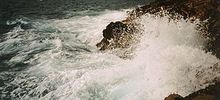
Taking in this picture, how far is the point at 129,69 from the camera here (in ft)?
36.9

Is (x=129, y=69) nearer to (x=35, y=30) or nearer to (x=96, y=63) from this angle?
(x=96, y=63)

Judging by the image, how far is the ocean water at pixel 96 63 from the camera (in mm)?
9805

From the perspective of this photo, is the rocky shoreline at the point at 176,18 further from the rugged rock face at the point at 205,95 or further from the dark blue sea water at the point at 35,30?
the rugged rock face at the point at 205,95

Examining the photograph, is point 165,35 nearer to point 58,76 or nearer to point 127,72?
point 127,72

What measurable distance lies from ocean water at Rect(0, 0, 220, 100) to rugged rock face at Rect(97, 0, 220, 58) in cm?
32

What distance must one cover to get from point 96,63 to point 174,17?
3327 mm

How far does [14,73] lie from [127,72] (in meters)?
3.88

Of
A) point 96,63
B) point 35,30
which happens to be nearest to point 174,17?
point 96,63

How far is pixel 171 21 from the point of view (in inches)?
502

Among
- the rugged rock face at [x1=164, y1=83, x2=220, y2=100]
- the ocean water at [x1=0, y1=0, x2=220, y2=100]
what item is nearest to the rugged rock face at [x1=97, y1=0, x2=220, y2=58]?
the ocean water at [x1=0, y1=0, x2=220, y2=100]

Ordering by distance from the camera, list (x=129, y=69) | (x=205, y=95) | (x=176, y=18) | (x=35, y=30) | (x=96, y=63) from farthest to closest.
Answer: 1. (x=35, y=30)
2. (x=176, y=18)
3. (x=96, y=63)
4. (x=129, y=69)
5. (x=205, y=95)

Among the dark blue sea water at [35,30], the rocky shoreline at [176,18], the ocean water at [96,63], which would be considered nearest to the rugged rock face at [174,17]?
the rocky shoreline at [176,18]

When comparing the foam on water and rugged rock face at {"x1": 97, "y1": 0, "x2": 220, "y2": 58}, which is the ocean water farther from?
rugged rock face at {"x1": 97, "y1": 0, "x2": 220, "y2": 58}

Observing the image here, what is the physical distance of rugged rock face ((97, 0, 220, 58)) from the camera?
39.3 feet
